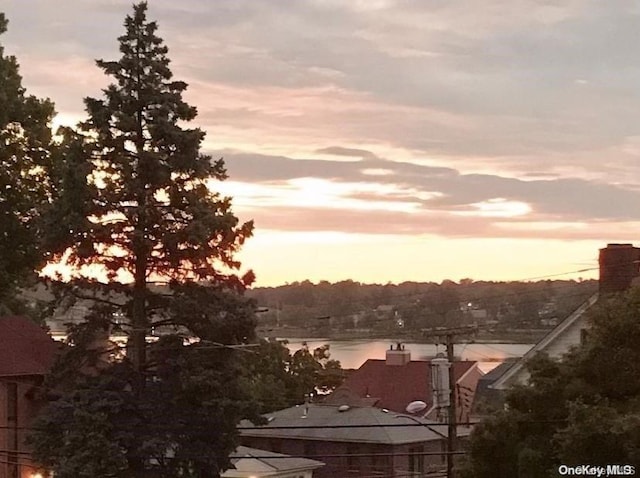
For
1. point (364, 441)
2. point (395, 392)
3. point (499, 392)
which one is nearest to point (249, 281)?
point (499, 392)

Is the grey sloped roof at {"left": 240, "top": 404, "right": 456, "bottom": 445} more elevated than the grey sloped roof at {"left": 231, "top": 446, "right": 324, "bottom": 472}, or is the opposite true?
the grey sloped roof at {"left": 240, "top": 404, "right": 456, "bottom": 445}

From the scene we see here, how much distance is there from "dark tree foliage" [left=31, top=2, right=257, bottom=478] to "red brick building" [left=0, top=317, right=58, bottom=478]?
333 centimetres

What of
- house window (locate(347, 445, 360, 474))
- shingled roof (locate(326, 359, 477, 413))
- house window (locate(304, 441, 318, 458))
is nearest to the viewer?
house window (locate(347, 445, 360, 474))

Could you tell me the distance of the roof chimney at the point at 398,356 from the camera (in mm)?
52000

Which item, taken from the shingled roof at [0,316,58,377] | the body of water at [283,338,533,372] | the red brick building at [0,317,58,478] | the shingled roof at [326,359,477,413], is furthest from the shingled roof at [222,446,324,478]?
the shingled roof at [326,359,477,413]

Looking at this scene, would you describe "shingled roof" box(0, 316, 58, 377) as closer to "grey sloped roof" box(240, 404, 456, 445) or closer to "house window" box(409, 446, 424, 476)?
"grey sloped roof" box(240, 404, 456, 445)

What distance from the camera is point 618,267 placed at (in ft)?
88.2

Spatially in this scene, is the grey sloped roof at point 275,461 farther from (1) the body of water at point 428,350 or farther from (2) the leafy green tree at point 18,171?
(2) the leafy green tree at point 18,171

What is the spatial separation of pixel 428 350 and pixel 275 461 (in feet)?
129

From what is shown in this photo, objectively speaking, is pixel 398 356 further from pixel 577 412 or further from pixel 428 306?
pixel 577 412

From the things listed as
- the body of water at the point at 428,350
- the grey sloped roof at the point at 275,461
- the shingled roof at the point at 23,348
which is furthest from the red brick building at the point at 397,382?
the shingled roof at the point at 23,348

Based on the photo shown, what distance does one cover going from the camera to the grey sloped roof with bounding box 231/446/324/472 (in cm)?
3453

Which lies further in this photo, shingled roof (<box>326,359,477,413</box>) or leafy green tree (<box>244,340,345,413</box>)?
shingled roof (<box>326,359,477,413</box>)

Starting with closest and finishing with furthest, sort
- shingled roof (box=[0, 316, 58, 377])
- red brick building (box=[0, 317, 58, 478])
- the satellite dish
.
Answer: red brick building (box=[0, 317, 58, 478]) < shingled roof (box=[0, 316, 58, 377]) < the satellite dish
